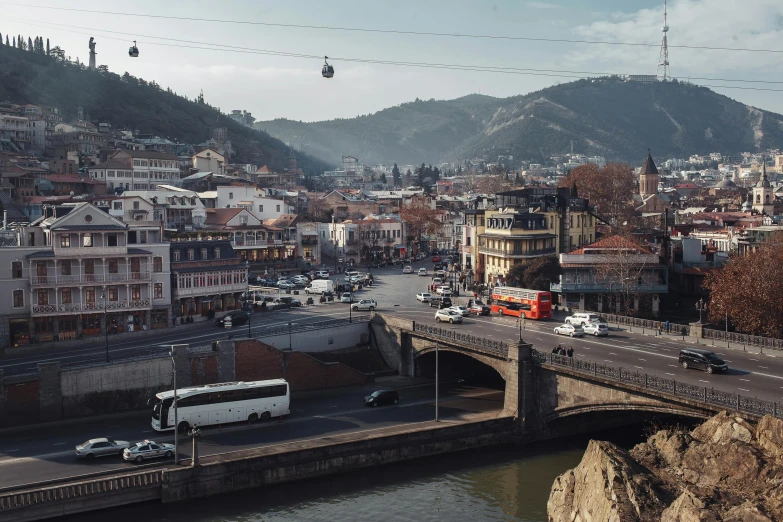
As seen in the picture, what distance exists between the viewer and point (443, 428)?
3666 cm

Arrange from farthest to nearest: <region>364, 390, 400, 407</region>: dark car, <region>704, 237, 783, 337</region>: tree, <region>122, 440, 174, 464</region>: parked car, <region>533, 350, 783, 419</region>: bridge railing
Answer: <region>704, 237, 783, 337</region>: tree, <region>364, 390, 400, 407</region>: dark car, <region>122, 440, 174, 464</region>: parked car, <region>533, 350, 783, 419</region>: bridge railing

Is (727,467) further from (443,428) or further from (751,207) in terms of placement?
(751,207)

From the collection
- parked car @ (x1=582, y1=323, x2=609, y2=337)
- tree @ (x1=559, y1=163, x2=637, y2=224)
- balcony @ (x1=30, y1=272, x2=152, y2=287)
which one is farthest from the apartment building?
tree @ (x1=559, y1=163, x2=637, y2=224)

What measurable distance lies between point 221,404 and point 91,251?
18.3 m

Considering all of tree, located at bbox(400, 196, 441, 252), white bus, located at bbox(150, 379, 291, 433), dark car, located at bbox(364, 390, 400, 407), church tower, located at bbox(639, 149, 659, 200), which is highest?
church tower, located at bbox(639, 149, 659, 200)

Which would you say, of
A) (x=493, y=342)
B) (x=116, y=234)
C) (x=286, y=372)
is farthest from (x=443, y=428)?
(x=116, y=234)

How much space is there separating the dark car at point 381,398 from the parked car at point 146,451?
1218 centimetres

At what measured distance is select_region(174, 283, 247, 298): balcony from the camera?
54750 millimetres

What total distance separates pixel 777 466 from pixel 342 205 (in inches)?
3826

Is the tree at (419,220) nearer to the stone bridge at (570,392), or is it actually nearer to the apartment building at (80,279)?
the apartment building at (80,279)

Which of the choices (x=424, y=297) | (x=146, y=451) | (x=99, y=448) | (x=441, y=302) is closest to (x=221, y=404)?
(x=146, y=451)

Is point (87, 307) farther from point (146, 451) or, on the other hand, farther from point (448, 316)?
point (448, 316)

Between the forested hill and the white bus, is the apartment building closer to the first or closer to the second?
the white bus

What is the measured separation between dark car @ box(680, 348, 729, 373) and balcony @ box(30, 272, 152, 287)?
33998 millimetres
